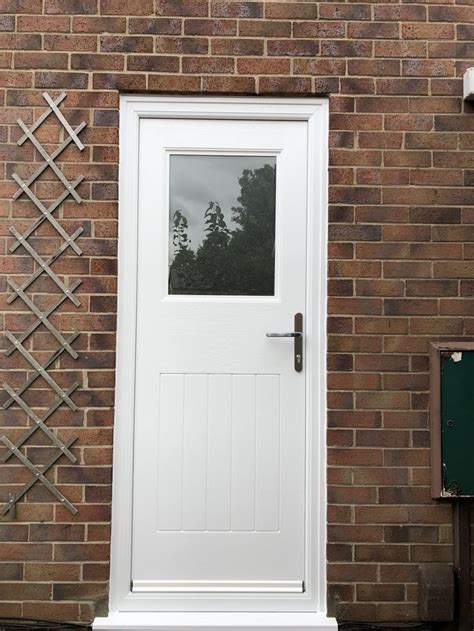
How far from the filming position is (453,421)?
9.19 ft

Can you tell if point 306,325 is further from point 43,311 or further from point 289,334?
point 43,311

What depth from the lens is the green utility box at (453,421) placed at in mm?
2789

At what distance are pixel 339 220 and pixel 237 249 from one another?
1.69 ft

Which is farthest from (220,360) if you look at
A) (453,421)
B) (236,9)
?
(236,9)

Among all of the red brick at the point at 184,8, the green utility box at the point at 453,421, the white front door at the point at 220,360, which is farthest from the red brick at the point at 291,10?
the green utility box at the point at 453,421

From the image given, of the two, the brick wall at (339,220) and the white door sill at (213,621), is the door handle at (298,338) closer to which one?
the brick wall at (339,220)

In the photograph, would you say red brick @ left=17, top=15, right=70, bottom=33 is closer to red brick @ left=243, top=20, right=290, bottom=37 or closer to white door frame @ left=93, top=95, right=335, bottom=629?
white door frame @ left=93, top=95, right=335, bottom=629

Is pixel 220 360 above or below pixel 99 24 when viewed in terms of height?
below

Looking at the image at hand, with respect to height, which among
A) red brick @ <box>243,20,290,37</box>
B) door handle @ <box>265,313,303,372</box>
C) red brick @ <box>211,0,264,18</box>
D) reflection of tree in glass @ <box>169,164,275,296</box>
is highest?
red brick @ <box>211,0,264,18</box>

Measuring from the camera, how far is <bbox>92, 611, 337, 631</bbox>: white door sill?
278 cm

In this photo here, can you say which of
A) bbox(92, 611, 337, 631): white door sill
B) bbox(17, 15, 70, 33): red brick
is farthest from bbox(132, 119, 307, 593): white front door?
bbox(17, 15, 70, 33): red brick

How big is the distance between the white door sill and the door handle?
1166 mm

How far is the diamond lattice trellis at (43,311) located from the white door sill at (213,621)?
21.8 inches

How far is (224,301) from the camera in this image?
116 inches
